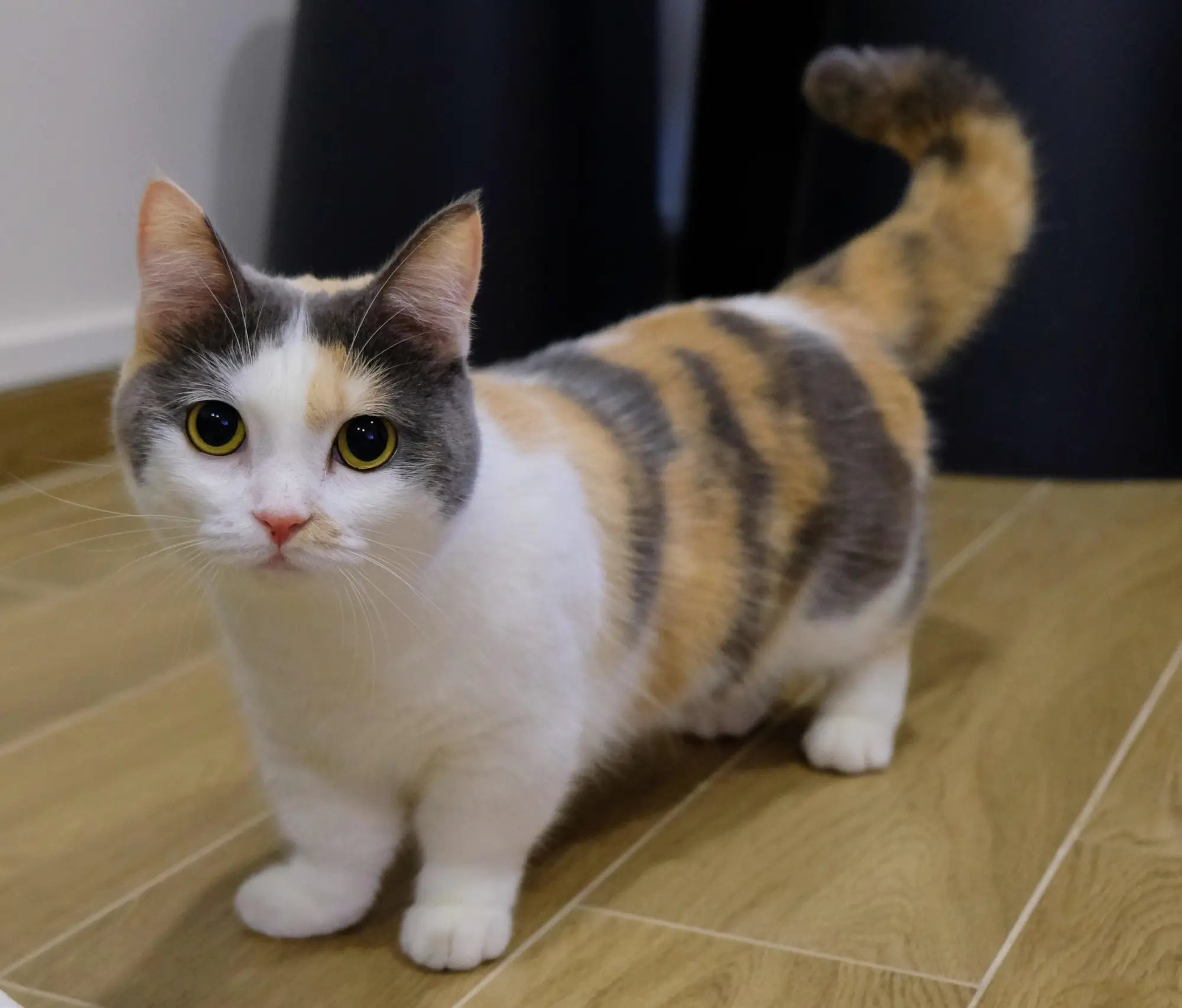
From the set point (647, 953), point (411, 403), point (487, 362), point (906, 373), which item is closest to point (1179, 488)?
point (906, 373)

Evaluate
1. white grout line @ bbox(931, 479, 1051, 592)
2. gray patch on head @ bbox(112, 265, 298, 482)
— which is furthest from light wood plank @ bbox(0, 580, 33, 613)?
white grout line @ bbox(931, 479, 1051, 592)

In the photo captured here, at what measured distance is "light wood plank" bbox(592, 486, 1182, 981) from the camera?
3.36 ft

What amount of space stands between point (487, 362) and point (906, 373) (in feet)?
3.04

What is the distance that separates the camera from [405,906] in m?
1.07

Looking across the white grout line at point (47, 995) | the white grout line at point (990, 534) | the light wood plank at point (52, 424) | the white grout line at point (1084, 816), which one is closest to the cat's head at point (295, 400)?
the white grout line at point (47, 995)

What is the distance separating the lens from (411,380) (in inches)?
34.7

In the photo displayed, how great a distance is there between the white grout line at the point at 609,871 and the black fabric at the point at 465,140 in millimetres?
1002

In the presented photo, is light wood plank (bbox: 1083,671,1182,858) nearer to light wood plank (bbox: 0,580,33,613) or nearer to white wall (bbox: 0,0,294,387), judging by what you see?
light wood plank (bbox: 0,580,33,613)

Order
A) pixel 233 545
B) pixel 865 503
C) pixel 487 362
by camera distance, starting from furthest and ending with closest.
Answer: pixel 487 362, pixel 865 503, pixel 233 545

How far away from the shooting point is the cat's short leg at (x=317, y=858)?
101cm

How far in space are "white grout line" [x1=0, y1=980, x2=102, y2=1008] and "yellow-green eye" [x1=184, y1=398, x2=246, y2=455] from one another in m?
0.39

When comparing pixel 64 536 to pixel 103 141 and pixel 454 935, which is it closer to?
→ pixel 103 141

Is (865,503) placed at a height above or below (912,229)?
below

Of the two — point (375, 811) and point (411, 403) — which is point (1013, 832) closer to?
point (375, 811)
